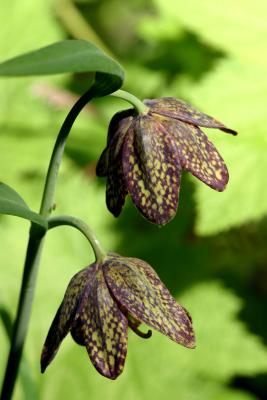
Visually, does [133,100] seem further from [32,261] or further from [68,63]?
[32,261]

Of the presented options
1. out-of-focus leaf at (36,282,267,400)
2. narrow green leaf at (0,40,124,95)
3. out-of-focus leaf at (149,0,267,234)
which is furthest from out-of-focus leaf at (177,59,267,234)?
narrow green leaf at (0,40,124,95)

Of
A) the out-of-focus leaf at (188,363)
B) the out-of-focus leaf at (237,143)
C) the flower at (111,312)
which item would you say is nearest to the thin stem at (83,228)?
the flower at (111,312)

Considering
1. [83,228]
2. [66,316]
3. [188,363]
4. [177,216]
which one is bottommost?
[188,363]

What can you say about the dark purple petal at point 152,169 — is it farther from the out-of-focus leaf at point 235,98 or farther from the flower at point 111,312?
the out-of-focus leaf at point 235,98

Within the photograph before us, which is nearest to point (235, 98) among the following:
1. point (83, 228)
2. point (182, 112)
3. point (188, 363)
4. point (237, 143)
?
point (237, 143)

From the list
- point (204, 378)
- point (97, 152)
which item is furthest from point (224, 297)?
point (97, 152)

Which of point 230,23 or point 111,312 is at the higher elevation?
point 230,23
